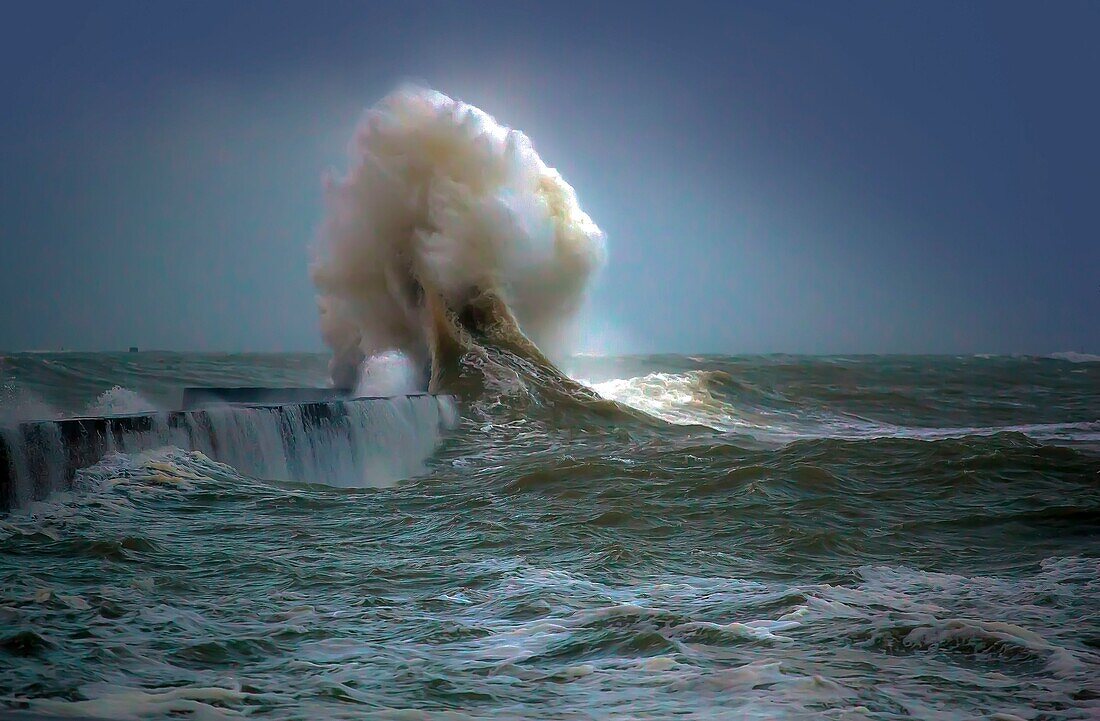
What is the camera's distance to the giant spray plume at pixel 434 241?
49.4 ft

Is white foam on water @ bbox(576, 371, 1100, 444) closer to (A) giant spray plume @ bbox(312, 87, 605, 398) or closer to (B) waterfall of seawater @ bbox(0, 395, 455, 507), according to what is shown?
(A) giant spray plume @ bbox(312, 87, 605, 398)

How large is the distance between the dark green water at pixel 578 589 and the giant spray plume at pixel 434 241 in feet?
21.4

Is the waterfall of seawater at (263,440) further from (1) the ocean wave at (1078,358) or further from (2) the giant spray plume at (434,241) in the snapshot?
(1) the ocean wave at (1078,358)

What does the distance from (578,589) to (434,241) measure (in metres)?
11.3

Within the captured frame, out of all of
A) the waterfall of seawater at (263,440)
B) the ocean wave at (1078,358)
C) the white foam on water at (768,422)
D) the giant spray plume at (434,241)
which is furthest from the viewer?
the ocean wave at (1078,358)

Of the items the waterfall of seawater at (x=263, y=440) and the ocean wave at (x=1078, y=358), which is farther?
the ocean wave at (x=1078, y=358)

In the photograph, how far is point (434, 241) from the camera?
15.0 meters

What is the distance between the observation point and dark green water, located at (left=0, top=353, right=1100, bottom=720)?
279 cm

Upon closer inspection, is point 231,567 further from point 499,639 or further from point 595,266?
point 595,266

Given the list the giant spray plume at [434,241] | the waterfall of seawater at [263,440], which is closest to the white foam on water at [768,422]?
the giant spray plume at [434,241]

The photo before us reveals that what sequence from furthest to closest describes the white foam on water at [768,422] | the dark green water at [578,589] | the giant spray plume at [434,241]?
the giant spray plume at [434,241]
the white foam on water at [768,422]
the dark green water at [578,589]

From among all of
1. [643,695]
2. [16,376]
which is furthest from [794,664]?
[16,376]

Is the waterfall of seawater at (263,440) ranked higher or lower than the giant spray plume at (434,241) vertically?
lower

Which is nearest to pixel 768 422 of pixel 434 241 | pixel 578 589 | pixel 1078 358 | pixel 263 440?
pixel 434 241
